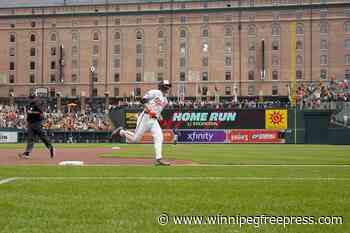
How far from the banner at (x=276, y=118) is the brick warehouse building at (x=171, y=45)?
38327 mm

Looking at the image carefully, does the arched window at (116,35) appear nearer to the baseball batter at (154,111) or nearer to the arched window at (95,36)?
the arched window at (95,36)

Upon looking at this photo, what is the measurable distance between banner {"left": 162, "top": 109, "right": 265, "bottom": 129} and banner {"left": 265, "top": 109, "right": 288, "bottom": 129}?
45 cm

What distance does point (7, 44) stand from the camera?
10206 centimetres

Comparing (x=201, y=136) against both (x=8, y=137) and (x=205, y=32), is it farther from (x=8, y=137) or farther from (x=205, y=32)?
(x=205, y=32)

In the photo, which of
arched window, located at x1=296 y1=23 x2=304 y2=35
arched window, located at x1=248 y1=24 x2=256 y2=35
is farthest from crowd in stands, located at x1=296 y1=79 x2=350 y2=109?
arched window, located at x1=248 y1=24 x2=256 y2=35

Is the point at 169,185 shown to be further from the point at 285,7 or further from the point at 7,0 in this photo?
the point at 7,0

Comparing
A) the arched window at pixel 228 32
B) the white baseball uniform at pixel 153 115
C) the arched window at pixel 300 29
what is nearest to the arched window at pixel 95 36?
the arched window at pixel 228 32

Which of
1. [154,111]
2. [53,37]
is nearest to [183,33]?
[53,37]

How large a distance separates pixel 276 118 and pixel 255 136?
2502 mm

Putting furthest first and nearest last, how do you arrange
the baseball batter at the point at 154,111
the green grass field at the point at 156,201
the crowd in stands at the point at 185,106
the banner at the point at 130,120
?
the banner at the point at 130,120 → the crowd in stands at the point at 185,106 → the baseball batter at the point at 154,111 → the green grass field at the point at 156,201

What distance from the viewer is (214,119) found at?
57750 millimetres

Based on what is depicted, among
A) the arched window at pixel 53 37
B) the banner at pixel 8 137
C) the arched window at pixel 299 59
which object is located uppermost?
the arched window at pixel 53 37

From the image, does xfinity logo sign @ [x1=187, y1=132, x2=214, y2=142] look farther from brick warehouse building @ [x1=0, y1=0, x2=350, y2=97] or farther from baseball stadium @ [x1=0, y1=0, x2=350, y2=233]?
brick warehouse building @ [x1=0, y1=0, x2=350, y2=97]

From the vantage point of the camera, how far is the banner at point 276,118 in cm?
5588
